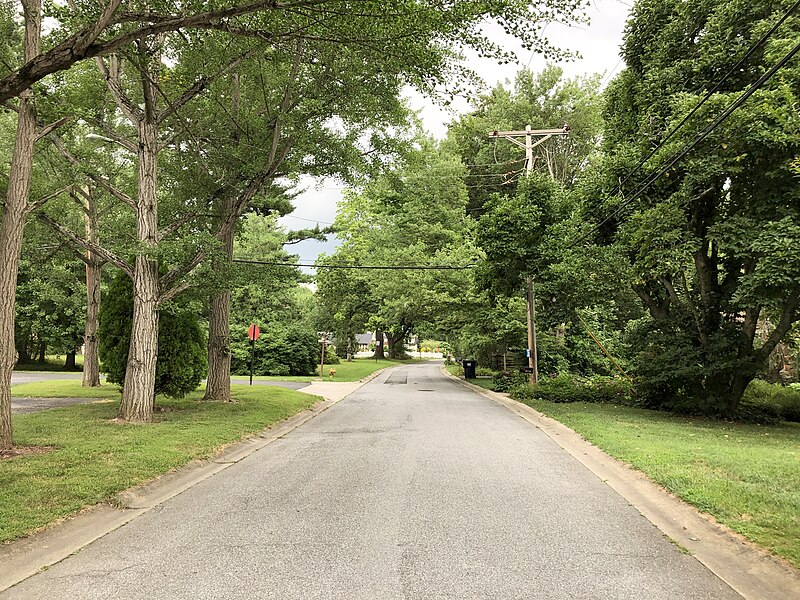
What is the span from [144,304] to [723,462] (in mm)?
10460

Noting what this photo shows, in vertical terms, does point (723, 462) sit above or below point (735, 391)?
below

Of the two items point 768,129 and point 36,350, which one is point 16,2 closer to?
point 768,129

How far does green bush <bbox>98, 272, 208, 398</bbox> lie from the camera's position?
12.7 metres

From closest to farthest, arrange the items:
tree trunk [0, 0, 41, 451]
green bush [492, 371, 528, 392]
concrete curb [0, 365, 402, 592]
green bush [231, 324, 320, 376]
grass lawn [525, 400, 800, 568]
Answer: concrete curb [0, 365, 402, 592] → grass lawn [525, 400, 800, 568] → tree trunk [0, 0, 41, 451] → green bush [492, 371, 528, 392] → green bush [231, 324, 320, 376]

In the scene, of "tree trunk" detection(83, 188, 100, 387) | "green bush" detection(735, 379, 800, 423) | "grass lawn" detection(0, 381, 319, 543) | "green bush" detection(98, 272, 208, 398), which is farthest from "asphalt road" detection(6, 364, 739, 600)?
"tree trunk" detection(83, 188, 100, 387)

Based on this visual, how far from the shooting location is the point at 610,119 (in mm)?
16969

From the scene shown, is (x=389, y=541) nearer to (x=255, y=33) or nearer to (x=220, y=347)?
(x=255, y=33)

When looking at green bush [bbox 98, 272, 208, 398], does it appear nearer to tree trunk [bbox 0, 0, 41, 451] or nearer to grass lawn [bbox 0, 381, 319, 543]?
grass lawn [bbox 0, 381, 319, 543]

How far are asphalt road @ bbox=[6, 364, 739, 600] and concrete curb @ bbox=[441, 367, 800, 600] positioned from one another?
15 cm

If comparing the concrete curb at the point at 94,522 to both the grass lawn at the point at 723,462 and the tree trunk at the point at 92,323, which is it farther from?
the tree trunk at the point at 92,323

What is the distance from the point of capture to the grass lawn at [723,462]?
496 centimetres

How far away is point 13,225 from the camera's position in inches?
323

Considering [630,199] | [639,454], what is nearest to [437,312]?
[630,199]

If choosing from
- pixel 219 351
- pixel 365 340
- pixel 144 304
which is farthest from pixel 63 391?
pixel 365 340
